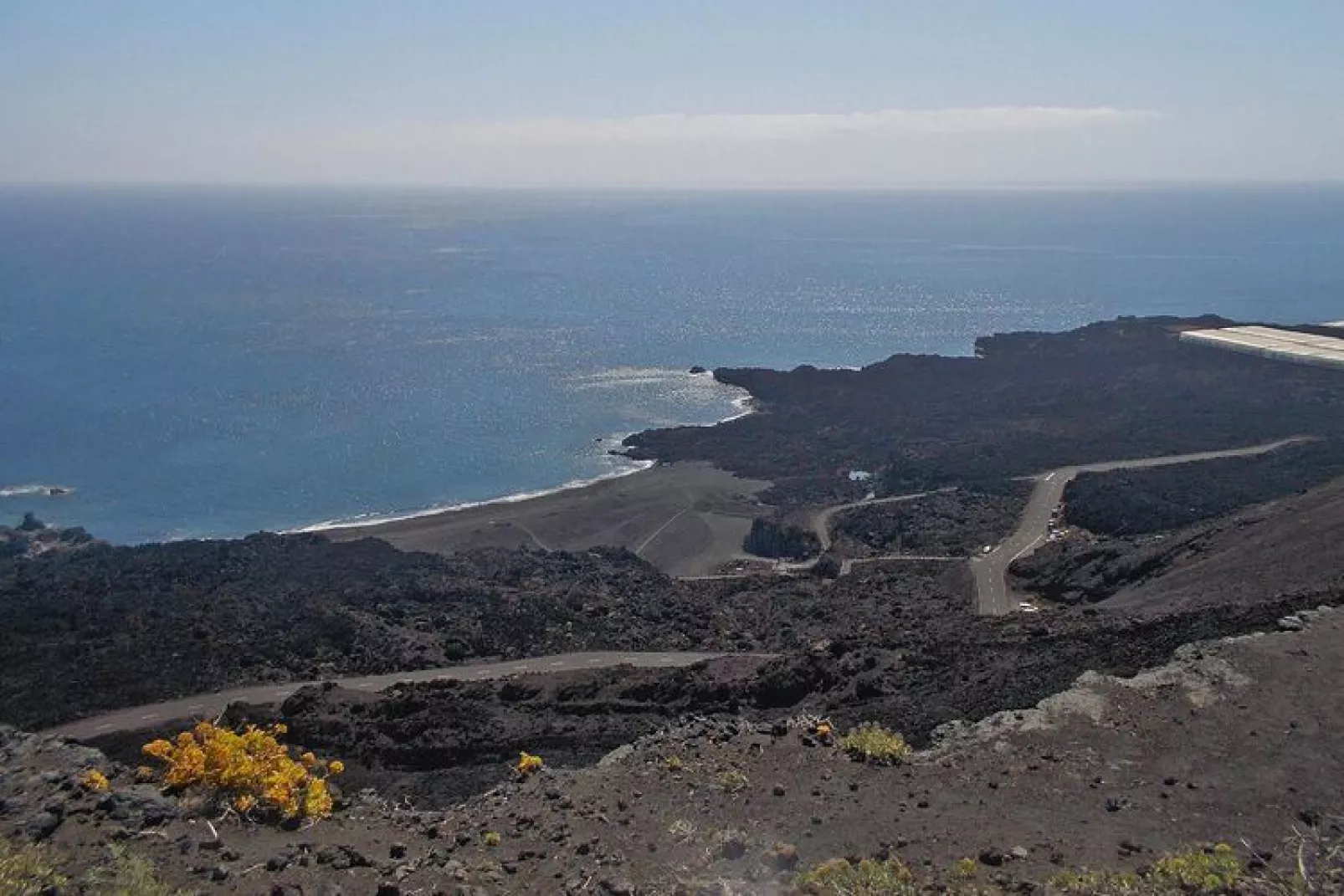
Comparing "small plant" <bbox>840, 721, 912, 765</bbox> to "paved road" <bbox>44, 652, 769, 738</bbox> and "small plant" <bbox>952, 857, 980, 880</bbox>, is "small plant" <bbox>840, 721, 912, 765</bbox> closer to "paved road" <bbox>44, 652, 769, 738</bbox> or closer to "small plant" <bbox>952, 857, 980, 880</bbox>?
"small plant" <bbox>952, 857, 980, 880</bbox>

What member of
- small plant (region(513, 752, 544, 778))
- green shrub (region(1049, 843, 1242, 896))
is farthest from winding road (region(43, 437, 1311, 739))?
green shrub (region(1049, 843, 1242, 896))

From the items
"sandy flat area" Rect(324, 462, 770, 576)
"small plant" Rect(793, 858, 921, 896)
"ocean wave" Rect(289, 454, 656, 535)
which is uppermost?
"small plant" Rect(793, 858, 921, 896)

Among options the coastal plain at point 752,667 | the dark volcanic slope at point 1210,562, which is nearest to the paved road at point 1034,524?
the coastal plain at point 752,667

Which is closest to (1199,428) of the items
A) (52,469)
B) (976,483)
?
(976,483)

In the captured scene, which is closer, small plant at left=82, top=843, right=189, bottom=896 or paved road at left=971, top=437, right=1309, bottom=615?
small plant at left=82, top=843, right=189, bottom=896

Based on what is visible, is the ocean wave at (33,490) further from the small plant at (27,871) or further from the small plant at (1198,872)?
the small plant at (1198,872)

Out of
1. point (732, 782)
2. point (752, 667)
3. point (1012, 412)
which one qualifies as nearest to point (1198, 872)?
point (732, 782)
